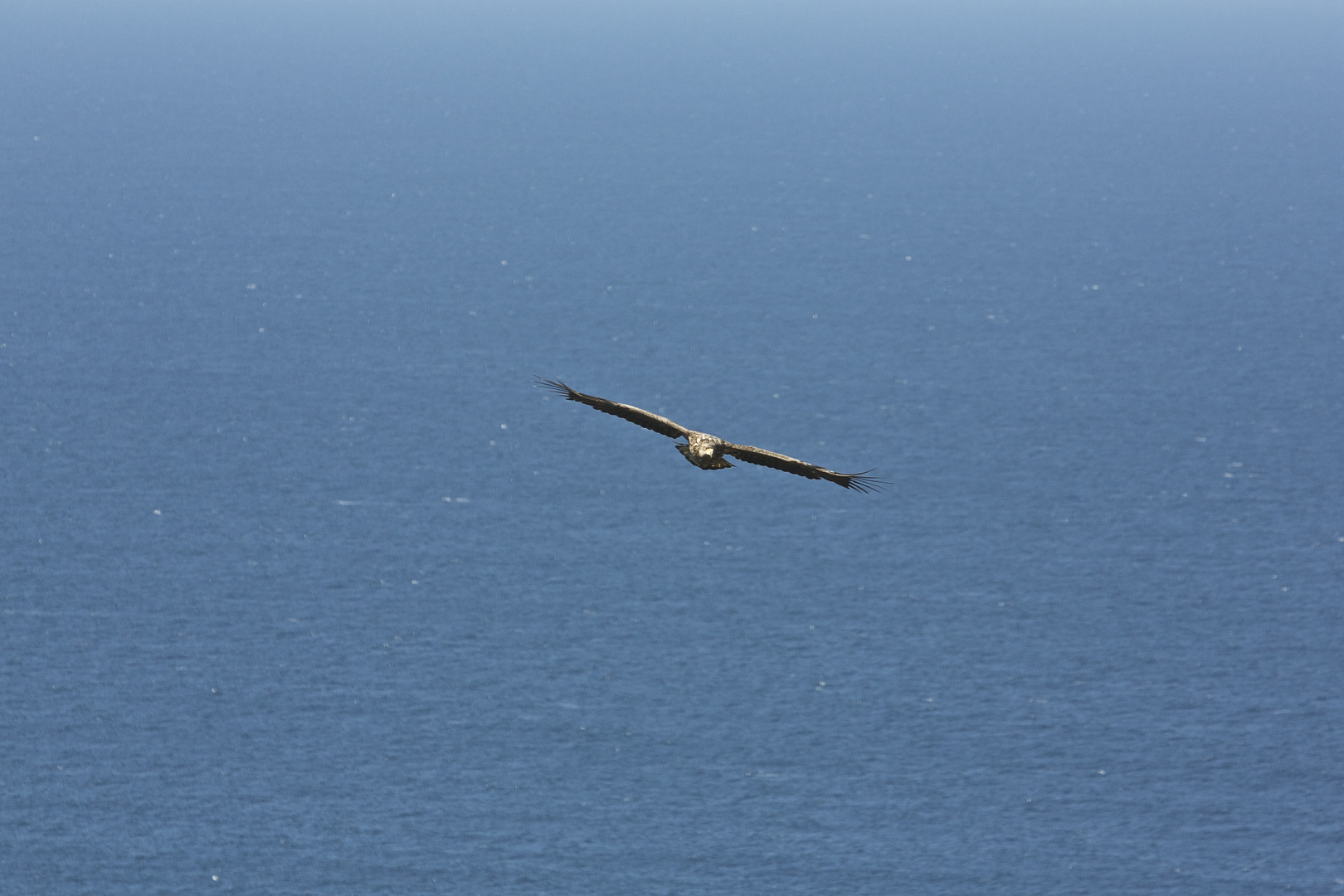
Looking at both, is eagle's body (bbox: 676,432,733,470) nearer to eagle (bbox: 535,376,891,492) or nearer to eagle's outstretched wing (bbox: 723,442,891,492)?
eagle (bbox: 535,376,891,492)

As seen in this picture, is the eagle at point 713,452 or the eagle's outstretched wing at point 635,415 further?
the eagle's outstretched wing at point 635,415

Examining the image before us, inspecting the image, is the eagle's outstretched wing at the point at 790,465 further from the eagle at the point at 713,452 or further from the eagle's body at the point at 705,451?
the eagle's body at the point at 705,451

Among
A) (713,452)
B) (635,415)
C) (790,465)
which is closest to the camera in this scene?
(790,465)

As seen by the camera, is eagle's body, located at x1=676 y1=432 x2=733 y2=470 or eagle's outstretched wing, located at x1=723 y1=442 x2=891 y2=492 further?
eagle's body, located at x1=676 y1=432 x2=733 y2=470

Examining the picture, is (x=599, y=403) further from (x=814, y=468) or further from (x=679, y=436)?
(x=814, y=468)

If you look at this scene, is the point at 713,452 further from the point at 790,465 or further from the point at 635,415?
the point at 635,415

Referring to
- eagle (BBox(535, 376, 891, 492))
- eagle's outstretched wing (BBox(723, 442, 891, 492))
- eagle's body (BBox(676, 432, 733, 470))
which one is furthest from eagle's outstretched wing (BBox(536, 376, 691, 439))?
eagle's outstretched wing (BBox(723, 442, 891, 492))

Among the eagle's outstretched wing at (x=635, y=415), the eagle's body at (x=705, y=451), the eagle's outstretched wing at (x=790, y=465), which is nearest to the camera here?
the eagle's outstretched wing at (x=790, y=465)

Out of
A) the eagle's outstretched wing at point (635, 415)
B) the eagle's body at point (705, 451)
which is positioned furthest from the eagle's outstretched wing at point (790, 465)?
the eagle's outstretched wing at point (635, 415)

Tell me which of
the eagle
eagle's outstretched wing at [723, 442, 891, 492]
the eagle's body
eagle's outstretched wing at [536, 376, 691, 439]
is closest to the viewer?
eagle's outstretched wing at [723, 442, 891, 492]

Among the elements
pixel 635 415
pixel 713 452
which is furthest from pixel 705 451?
pixel 635 415

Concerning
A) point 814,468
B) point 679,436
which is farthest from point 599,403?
point 814,468
